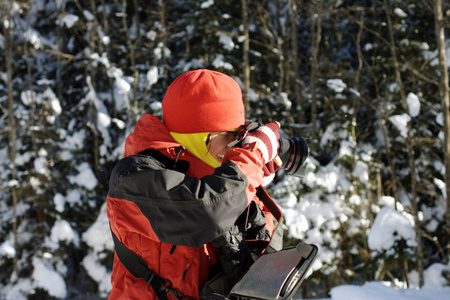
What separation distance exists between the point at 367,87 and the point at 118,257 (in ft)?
35.0

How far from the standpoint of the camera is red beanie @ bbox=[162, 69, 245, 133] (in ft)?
4.33

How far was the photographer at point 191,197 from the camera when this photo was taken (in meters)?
1.07

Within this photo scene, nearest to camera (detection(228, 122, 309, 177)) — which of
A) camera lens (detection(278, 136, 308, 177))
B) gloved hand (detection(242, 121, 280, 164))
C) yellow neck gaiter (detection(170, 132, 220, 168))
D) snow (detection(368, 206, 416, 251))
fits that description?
camera lens (detection(278, 136, 308, 177))

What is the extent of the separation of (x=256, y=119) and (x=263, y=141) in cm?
848

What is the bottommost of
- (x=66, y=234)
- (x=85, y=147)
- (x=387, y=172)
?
(x=66, y=234)

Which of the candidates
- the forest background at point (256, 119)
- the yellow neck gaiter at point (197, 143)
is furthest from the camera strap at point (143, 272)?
the forest background at point (256, 119)

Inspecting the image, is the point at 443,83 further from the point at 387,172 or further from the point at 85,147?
the point at 85,147

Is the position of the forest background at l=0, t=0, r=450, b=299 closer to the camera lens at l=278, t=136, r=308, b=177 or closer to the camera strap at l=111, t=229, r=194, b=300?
the camera lens at l=278, t=136, r=308, b=177

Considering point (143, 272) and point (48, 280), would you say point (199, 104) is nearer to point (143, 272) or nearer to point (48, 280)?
point (143, 272)

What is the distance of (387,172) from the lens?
1009 centimetres

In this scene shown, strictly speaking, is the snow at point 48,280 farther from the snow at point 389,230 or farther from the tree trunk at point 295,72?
the tree trunk at point 295,72

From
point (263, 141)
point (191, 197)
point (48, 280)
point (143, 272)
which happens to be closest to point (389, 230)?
point (263, 141)

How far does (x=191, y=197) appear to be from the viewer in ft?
3.43

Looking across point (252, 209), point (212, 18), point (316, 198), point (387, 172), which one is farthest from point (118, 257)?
point (387, 172)
